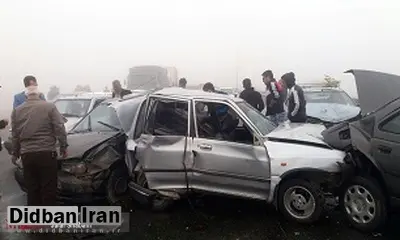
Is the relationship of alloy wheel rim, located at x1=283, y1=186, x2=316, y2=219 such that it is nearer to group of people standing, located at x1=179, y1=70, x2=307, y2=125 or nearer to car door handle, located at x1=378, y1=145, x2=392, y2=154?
car door handle, located at x1=378, y1=145, x2=392, y2=154

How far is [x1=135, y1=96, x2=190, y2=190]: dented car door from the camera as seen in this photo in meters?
5.19

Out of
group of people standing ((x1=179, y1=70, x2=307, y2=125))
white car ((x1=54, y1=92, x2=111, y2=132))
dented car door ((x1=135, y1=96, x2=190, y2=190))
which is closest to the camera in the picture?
dented car door ((x1=135, y1=96, x2=190, y2=190))

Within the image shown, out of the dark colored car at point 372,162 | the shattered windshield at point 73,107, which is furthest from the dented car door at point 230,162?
the shattered windshield at point 73,107

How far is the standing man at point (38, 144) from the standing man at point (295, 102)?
4.21 metres

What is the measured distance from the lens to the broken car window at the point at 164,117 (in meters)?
5.47

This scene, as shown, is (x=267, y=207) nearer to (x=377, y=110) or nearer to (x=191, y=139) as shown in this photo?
(x=191, y=139)

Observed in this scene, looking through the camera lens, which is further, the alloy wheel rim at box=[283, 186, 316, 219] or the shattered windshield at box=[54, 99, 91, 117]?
the shattered windshield at box=[54, 99, 91, 117]

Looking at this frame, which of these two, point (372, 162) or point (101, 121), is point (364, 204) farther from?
point (101, 121)

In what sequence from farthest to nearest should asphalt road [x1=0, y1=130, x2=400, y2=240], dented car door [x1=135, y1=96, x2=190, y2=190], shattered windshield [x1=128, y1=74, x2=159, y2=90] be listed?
shattered windshield [x1=128, y1=74, x2=159, y2=90] → dented car door [x1=135, y1=96, x2=190, y2=190] → asphalt road [x1=0, y1=130, x2=400, y2=240]

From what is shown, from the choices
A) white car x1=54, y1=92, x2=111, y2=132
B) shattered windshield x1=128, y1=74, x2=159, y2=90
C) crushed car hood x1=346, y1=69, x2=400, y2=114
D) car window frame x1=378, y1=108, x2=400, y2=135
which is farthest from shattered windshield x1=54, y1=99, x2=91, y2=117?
shattered windshield x1=128, y1=74, x2=159, y2=90

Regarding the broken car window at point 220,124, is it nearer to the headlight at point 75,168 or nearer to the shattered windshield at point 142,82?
the headlight at point 75,168

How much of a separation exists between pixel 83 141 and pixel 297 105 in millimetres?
3869

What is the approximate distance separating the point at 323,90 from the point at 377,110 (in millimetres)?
5470

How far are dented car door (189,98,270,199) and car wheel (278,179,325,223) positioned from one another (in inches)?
9.4
